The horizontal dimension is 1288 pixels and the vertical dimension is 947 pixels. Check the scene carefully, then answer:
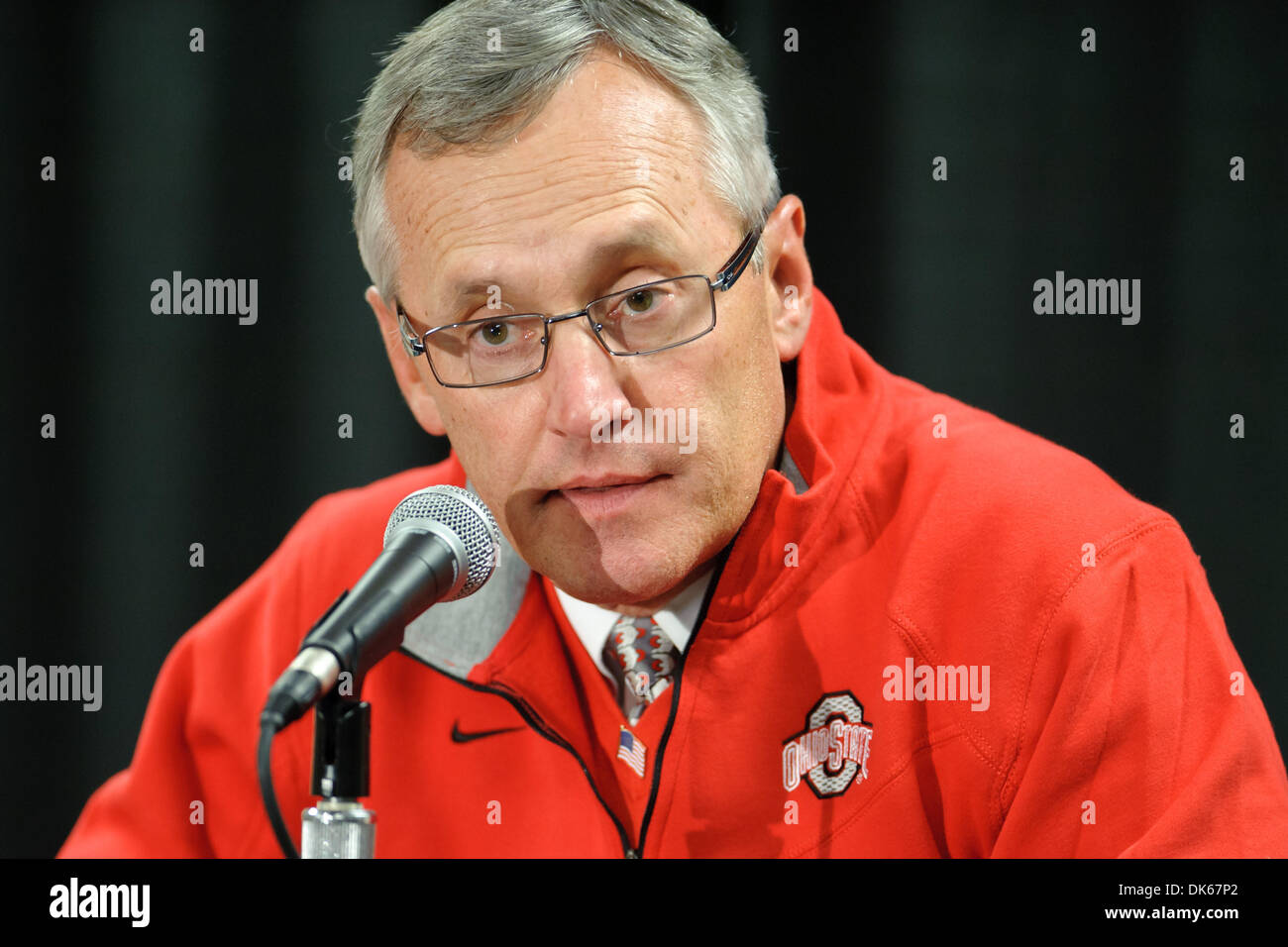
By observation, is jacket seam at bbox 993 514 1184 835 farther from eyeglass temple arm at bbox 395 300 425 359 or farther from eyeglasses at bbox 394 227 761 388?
eyeglass temple arm at bbox 395 300 425 359

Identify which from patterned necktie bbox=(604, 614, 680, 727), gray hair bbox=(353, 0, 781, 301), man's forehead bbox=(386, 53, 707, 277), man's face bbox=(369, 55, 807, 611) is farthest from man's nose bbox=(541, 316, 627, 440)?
patterned necktie bbox=(604, 614, 680, 727)

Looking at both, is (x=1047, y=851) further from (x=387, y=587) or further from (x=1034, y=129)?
(x=1034, y=129)

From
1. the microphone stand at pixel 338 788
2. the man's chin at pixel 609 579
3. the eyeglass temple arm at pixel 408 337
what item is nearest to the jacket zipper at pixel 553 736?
the man's chin at pixel 609 579

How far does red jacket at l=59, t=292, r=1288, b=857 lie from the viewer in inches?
52.9

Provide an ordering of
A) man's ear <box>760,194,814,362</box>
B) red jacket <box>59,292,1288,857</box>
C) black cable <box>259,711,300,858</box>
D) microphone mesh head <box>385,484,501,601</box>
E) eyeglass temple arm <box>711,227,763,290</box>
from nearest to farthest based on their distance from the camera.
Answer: black cable <box>259,711,300,858</box> < microphone mesh head <box>385,484,501,601</box> < red jacket <box>59,292,1288,857</box> < eyeglass temple arm <box>711,227,763,290</box> < man's ear <box>760,194,814,362</box>

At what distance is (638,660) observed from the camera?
5.36 feet

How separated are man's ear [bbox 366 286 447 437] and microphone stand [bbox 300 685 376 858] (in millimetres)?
704

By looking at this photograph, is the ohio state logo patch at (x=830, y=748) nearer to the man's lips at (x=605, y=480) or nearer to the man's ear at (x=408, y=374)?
the man's lips at (x=605, y=480)

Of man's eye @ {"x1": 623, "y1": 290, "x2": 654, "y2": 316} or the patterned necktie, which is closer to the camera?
man's eye @ {"x1": 623, "y1": 290, "x2": 654, "y2": 316}

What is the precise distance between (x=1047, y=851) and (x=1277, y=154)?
1167mm

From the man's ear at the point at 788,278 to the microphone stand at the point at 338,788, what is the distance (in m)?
0.83

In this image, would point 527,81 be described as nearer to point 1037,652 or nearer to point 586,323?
point 586,323

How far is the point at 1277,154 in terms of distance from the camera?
1.88 meters
